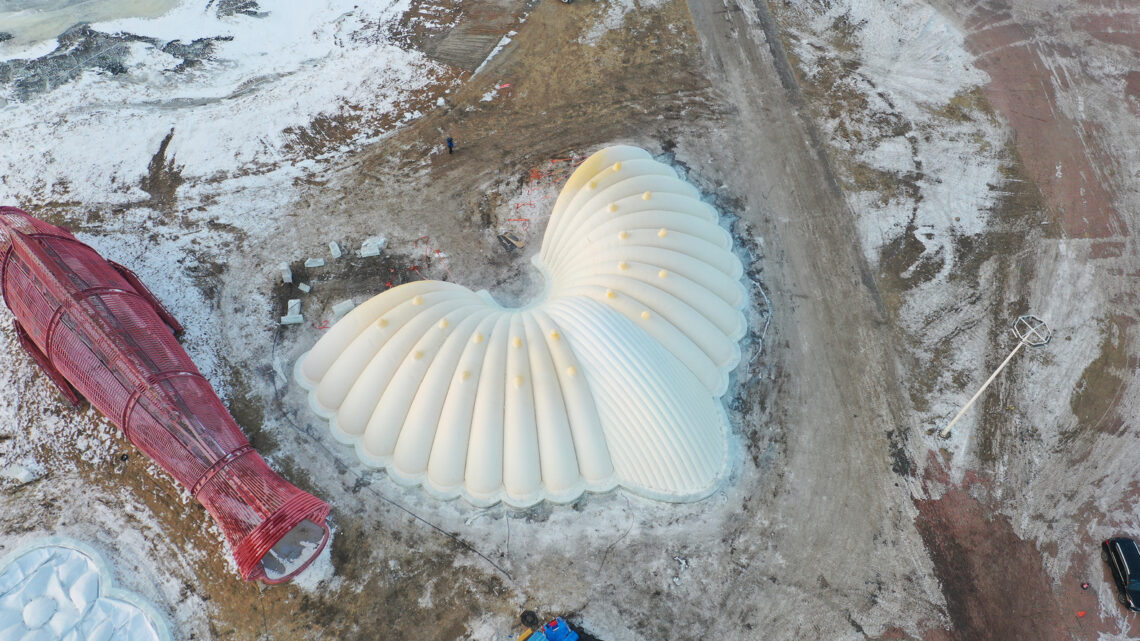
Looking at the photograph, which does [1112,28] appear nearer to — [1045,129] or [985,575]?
[1045,129]

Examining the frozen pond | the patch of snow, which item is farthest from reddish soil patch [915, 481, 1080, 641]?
the frozen pond

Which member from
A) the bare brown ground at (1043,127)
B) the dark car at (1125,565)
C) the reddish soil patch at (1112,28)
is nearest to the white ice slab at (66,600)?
the dark car at (1125,565)

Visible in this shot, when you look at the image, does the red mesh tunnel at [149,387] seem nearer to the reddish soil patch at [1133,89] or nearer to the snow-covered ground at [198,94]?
the snow-covered ground at [198,94]

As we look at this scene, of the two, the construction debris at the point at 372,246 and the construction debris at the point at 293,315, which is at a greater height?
the construction debris at the point at 372,246

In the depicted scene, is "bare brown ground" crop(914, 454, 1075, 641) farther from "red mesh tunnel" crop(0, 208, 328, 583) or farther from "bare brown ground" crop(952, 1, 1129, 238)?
"red mesh tunnel" crop(0, 208, 328, 583)

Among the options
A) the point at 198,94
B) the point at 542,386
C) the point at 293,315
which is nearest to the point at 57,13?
the point at 198,94

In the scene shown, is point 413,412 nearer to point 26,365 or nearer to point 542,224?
point 542,224

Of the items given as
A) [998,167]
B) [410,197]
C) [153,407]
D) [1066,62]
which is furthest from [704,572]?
[1066,62]
